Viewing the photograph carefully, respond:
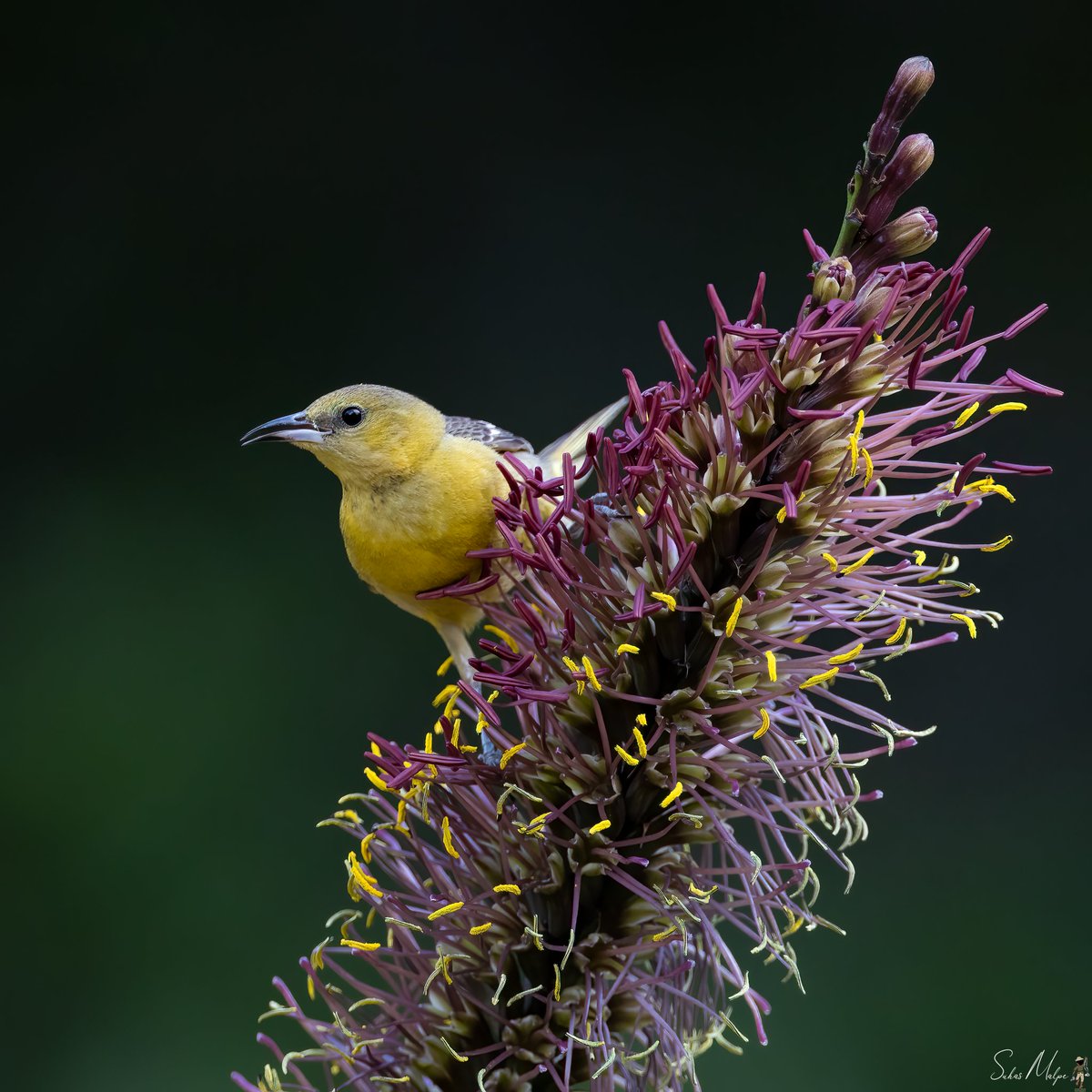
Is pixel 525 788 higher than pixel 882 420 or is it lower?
lower

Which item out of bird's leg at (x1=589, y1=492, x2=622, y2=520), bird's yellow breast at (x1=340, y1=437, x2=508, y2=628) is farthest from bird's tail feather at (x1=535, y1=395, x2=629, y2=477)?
bird's leg at (x1=589, y1=492, x2=622, y2=520)

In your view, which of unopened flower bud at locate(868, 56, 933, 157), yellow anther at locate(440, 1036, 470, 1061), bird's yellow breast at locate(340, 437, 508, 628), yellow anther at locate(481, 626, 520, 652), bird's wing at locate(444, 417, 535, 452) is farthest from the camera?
bird's wing at locate(444, 417, 535, 452)

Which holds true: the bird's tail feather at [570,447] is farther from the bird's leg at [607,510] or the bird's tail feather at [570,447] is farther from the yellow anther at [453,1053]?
the yellow anther at [453,1053]

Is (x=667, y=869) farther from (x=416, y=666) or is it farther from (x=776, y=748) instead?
(x=416, y=666)

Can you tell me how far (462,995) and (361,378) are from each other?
8.74ft

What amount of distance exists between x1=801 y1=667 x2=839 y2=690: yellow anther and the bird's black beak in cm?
75

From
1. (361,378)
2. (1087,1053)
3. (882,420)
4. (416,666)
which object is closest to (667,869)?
(882,420)

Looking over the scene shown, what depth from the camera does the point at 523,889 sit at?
3.70 feet

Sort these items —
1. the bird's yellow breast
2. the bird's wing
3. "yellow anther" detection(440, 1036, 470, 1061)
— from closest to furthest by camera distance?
"yellow anther" detection(440, 1036, 470, 1061)
the bird's yellow breast
the bird's wing

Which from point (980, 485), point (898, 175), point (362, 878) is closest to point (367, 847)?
point (362, 878)

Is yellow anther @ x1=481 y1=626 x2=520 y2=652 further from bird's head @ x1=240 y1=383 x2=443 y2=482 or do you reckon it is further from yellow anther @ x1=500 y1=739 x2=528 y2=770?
bird's head @ x1=240 y1=383 x2=443 y2=482

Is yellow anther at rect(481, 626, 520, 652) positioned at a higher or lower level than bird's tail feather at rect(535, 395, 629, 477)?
lower

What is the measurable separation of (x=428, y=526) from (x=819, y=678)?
1.93ft

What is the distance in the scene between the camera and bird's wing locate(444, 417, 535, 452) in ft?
5.60
